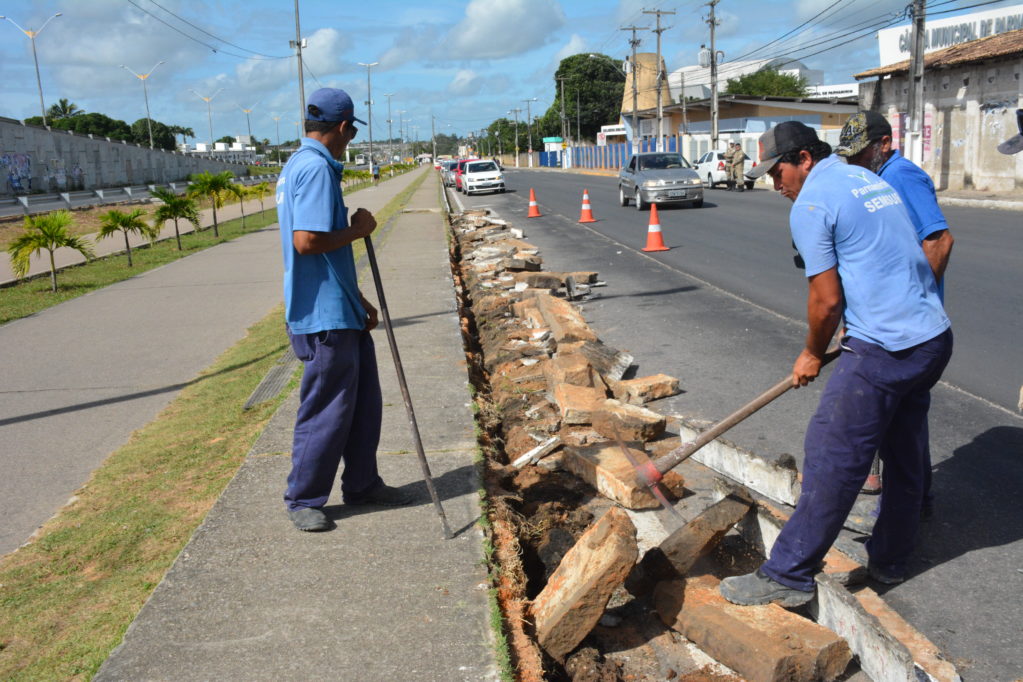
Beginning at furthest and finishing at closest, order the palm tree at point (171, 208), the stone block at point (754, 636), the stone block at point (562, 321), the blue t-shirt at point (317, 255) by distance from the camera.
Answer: the palm tree at point (171, 208), the stone block at point (562, 321), the blue t-shirt at point (317, 255), the stone block at point (754, 636)

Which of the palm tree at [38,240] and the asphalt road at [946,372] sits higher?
the palm tree at [38,240]

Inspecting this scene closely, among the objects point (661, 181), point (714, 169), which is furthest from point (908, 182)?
point (714, 169)

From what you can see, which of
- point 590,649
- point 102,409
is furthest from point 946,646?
point 102,409

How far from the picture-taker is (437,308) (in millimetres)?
9898

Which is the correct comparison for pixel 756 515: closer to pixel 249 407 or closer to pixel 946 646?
pixel 946 646

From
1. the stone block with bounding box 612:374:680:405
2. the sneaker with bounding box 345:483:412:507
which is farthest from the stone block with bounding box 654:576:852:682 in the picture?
the stone block with bounding box 612:374:680:405

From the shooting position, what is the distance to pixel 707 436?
3861 millimetres

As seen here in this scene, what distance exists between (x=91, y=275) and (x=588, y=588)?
1639cm

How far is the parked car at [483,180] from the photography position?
4069 centimetres

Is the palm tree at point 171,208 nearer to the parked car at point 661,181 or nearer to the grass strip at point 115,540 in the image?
the parked car at point 661,181

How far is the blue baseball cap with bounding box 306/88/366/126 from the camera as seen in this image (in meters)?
3.87

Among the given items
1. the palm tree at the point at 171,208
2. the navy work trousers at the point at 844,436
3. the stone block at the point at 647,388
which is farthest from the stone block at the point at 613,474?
the palm tree at the point at 171,208

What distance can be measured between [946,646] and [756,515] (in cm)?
84

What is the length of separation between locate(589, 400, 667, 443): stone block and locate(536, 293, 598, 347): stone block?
211cm
